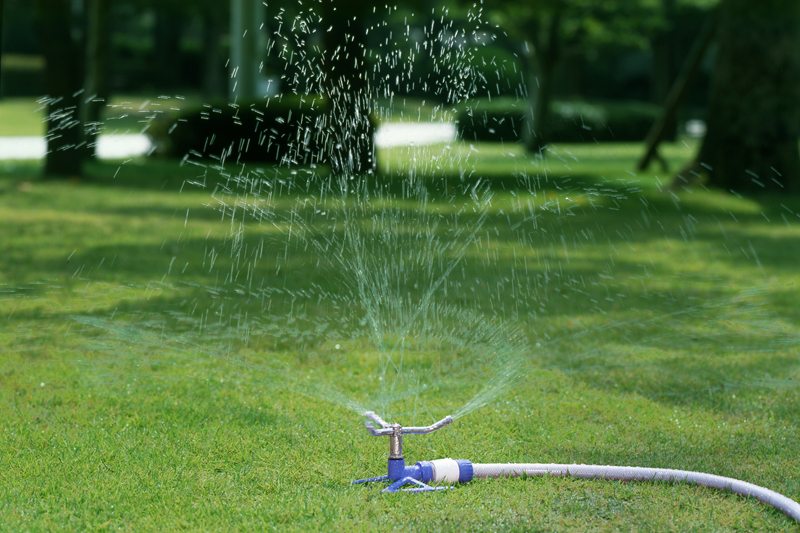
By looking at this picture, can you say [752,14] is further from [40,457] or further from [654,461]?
[40,457]

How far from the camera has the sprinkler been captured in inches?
113

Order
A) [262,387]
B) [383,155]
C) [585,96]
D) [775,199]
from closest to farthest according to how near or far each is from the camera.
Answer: [262,387]
[775,199]
[383,155]
[585,96]

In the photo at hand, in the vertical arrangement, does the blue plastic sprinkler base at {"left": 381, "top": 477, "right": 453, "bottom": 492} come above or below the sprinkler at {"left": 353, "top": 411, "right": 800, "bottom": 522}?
below

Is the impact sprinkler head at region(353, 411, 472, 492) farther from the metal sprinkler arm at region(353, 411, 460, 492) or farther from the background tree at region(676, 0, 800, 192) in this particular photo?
the background tree at region(676, 0, 800, 192)

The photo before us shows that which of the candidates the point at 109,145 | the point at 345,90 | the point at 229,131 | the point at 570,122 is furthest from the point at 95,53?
the point at 570,122

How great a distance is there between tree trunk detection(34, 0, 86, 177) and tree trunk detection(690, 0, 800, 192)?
770cm

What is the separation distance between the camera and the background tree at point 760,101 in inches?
→ 428

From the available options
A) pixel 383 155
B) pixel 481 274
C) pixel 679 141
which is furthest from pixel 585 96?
pixel 481 274

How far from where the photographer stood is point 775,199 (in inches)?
421

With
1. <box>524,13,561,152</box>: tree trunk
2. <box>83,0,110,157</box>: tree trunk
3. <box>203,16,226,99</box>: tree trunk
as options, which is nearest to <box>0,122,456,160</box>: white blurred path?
<box>83,0,110,157</box>: tree trunk

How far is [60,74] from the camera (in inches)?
453

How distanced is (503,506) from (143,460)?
1.19 meters

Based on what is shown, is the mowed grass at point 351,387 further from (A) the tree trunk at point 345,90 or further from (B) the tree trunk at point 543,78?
(B) the tree trunk at point 543,78

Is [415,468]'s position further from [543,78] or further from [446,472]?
[543,78]
